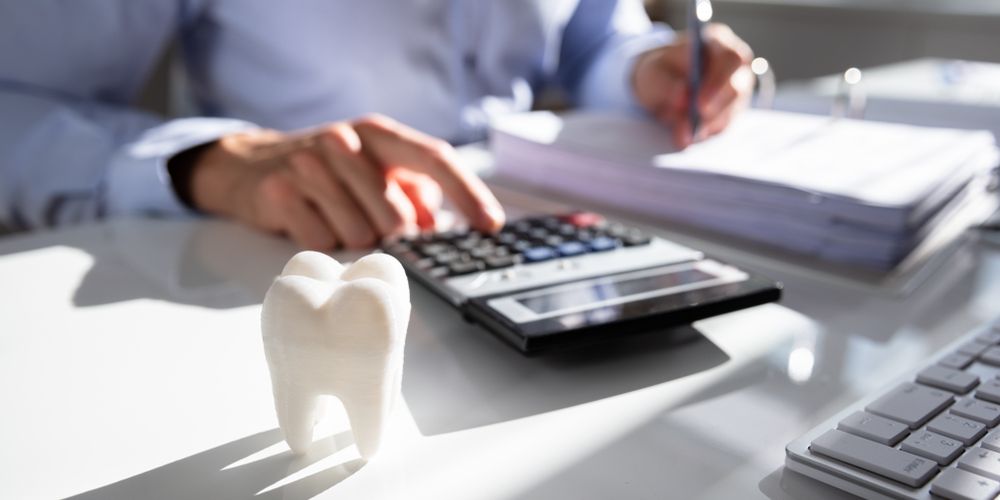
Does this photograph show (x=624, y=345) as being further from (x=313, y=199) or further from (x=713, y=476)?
(x=313, y=199)

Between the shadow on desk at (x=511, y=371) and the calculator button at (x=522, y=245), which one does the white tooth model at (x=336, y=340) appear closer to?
the shadow on desk at (x=511, y=371)

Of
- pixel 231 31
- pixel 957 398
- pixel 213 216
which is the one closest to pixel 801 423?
pixel 957 398

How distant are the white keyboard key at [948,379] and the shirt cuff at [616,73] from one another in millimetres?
584

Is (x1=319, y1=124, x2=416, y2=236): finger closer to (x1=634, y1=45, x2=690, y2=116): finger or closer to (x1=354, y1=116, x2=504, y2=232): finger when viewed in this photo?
(x1=354, y1=116, x2=504, y2=232): finger

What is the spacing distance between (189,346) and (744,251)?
34 centimetres

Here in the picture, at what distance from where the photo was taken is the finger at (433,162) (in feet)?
1.61

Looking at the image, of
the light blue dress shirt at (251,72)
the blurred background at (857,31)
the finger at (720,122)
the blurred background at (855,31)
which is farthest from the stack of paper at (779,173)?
the blurred background at (857,31)

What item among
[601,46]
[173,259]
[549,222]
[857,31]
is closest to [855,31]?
[857,31]

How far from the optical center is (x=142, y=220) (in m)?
0.59

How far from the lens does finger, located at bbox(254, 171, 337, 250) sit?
51cm

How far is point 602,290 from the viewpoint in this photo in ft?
1.28

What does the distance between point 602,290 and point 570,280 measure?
0.07 ft

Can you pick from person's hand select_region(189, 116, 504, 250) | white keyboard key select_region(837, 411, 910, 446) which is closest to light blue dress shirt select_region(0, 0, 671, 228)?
person's hand select_region(189, 116, 504, 250)

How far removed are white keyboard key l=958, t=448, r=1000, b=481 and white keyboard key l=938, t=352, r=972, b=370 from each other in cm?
8
